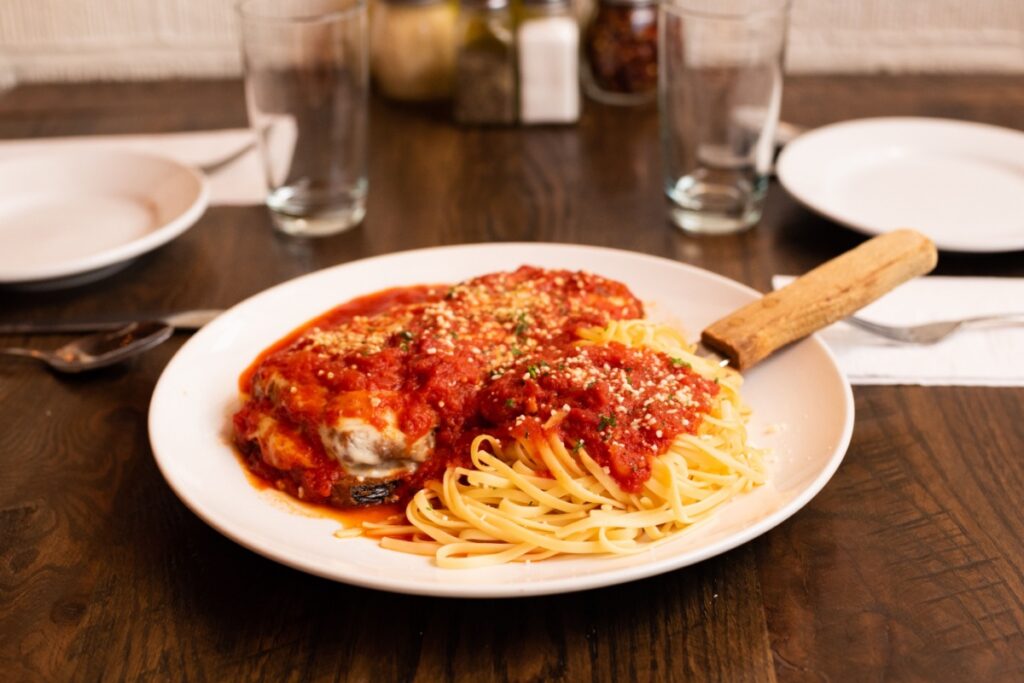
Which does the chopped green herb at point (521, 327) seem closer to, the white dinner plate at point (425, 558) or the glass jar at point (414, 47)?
the white dinner plate at point (425, 558)

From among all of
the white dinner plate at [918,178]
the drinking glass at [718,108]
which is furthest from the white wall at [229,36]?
the drinking glass at [718,108]

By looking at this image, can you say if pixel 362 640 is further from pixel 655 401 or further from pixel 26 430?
pixel 26 430

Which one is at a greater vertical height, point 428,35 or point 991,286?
point 428,35

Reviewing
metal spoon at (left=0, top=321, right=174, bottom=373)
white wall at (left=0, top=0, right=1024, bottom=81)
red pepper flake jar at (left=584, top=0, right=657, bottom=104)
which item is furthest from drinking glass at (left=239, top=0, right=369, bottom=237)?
white wall at (left=0, top=0, right=1024, bottom=81)

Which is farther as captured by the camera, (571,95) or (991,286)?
(571,95)

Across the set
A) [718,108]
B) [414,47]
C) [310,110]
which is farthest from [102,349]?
[414,47]

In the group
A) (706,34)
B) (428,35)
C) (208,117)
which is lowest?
(208,117)

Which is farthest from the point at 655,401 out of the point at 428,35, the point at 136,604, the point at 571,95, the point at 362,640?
the point at 428,35
